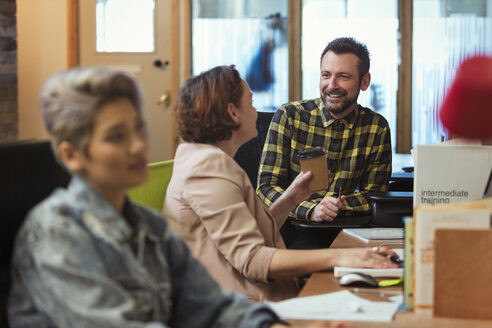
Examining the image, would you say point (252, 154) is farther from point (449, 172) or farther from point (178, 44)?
point (178, 44)

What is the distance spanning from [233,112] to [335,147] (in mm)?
1017

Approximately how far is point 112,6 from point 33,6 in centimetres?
63

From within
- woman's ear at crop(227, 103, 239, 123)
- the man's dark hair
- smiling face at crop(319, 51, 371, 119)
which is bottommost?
woman's ear at crop(227, 103, 239, 123)

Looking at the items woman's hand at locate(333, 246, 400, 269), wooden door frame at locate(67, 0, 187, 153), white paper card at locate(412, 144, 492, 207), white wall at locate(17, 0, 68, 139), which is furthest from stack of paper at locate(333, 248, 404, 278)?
white wall at locate(17, 0, 68, 139)

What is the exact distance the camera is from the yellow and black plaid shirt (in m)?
2.86

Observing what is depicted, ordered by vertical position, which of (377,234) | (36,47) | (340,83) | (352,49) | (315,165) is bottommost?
(377,234)

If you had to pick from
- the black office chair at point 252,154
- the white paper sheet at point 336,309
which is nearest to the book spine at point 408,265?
the white paper sheet at point 336,309

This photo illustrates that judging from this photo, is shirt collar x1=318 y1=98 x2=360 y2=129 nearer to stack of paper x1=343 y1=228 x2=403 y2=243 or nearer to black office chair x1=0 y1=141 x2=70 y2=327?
stack of paper x1=343 y1=228 x2=403 y2=243

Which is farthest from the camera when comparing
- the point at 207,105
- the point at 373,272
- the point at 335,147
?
the point at 335,147

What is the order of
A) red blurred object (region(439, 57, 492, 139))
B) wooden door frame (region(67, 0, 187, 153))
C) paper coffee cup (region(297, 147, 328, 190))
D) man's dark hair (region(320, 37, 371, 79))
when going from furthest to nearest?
wooden door frame (region(67, 0, 187, 153))
man's dark hair (region(320, 37, 371, 79))
paper coffee cup (region(297, 147, 328, 190))
red blurred object (region(439, 57, 492, 139))

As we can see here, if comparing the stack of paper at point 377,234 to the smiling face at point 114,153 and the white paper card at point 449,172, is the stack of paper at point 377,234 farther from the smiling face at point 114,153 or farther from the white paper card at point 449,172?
the smiling face at point 114,153

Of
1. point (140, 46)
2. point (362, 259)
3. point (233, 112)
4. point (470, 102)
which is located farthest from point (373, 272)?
point (140, 46)

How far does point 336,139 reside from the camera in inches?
114

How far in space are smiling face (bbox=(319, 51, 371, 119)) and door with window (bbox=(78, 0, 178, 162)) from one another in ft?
9.06
